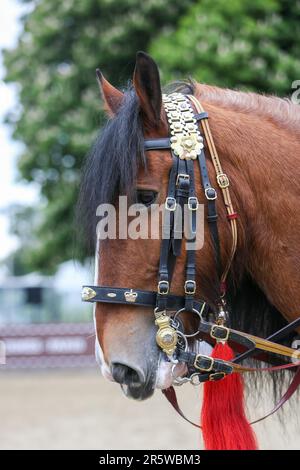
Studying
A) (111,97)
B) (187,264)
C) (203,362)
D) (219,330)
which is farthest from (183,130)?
(203,362)

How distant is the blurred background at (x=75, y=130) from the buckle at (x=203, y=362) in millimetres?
3964

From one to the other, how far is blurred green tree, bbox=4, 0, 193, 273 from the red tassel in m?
8.41

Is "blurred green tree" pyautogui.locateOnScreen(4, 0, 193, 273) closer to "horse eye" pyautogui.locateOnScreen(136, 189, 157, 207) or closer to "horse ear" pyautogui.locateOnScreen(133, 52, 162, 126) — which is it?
"horse ear" pyautogui.locateOnScreen(133, 52, 162, 126)

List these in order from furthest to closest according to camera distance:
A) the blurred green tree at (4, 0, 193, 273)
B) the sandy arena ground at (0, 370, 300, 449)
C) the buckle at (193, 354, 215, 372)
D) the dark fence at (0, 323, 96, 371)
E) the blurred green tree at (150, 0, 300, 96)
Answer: the dark fence at (0, 323, 96, 371) < the blurred green tree at (4, 0, 193, 273) < the blurred green tree at (150, 0, 300, 96) < the sandy arena ground at (0, 370, 300, 449) < the buckle at (193, 354, 215, 372)

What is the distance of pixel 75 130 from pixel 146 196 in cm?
897

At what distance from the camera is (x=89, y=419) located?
9.74 meters

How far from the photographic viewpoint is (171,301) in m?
2.68

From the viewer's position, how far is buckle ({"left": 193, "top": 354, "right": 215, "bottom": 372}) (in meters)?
2.78

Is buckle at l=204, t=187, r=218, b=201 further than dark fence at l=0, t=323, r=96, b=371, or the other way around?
dark fence at l=0, t=323, r=96, b=371

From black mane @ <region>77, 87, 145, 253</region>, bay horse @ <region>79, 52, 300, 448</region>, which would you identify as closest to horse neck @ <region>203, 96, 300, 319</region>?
bay horse @ <region>79, 52, 300, 448</region>

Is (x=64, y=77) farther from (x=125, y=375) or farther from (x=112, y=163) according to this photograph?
(x=125, y=375)
